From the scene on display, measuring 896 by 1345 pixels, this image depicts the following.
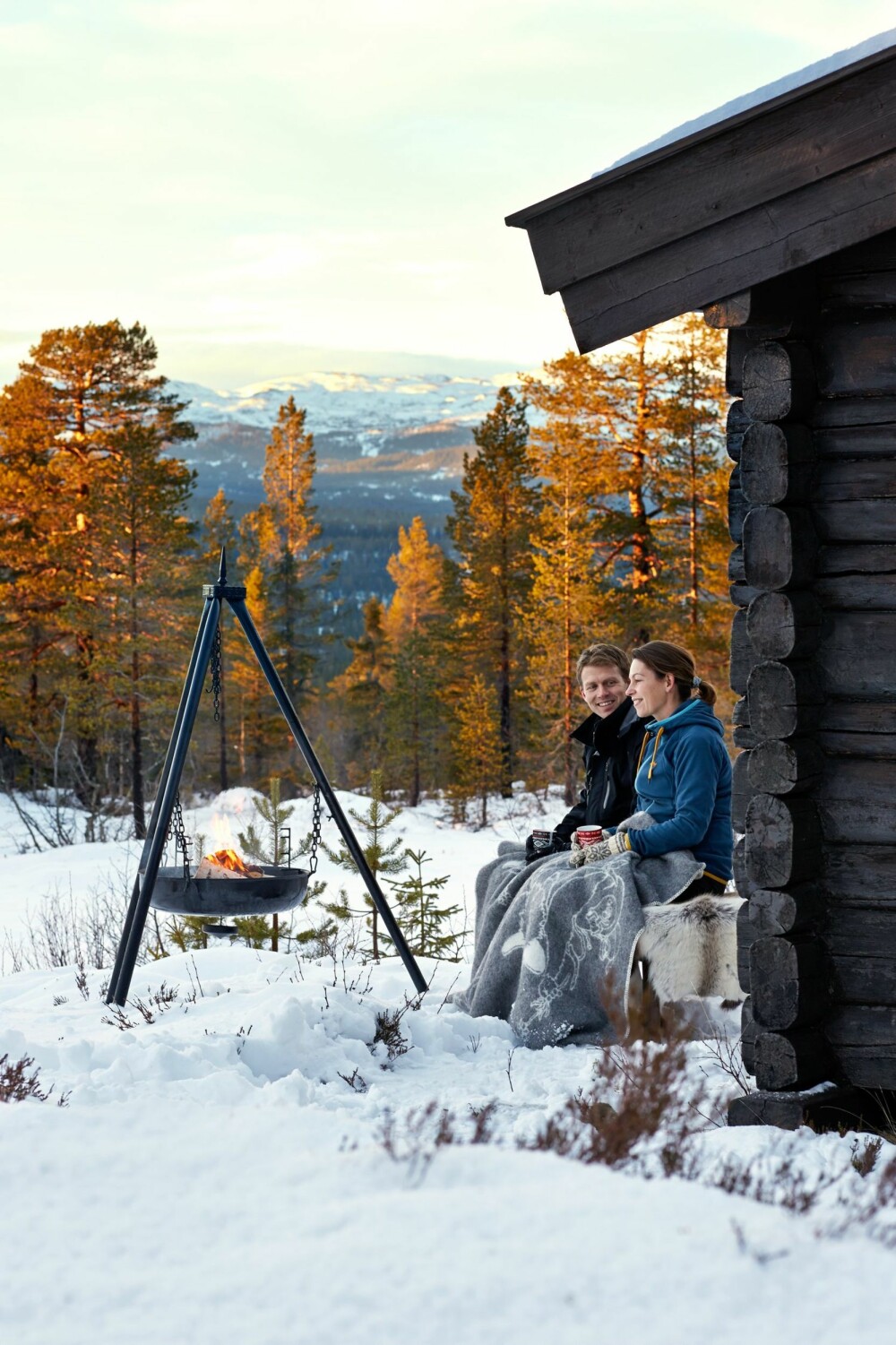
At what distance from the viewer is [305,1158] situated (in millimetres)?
2686

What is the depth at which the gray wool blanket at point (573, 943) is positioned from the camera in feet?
17.3

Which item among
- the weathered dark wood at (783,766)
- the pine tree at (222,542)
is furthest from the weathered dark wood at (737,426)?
the pine tree at (222,542)

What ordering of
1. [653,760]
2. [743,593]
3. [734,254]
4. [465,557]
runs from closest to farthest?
[734,254] → [743,593] → [653,760] → [465,557]

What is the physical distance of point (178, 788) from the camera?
568 centimetres

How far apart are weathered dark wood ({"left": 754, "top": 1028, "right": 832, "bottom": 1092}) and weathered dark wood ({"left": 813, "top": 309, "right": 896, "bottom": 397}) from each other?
217 centimetres

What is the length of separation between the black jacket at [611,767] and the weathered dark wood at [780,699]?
1697 millimetres

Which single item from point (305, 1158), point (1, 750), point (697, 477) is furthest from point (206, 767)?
point (305, 1158)

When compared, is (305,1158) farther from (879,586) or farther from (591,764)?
(591,764)

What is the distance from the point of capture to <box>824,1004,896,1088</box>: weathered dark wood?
4355 millimetres

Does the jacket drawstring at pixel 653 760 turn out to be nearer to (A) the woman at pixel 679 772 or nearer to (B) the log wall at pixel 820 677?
(A) the woman at pixel 679 772

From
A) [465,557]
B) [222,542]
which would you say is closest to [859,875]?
[465,557]

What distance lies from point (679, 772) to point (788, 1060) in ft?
5.02

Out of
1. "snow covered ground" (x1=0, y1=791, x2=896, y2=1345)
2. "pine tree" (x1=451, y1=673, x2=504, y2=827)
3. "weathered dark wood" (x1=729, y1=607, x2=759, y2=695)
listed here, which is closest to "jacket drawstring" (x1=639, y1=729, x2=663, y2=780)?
"weathered dark wood" (x1=729, y1=607, x2=759, y2=695)

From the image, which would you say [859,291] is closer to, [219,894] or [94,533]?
[219,894]
